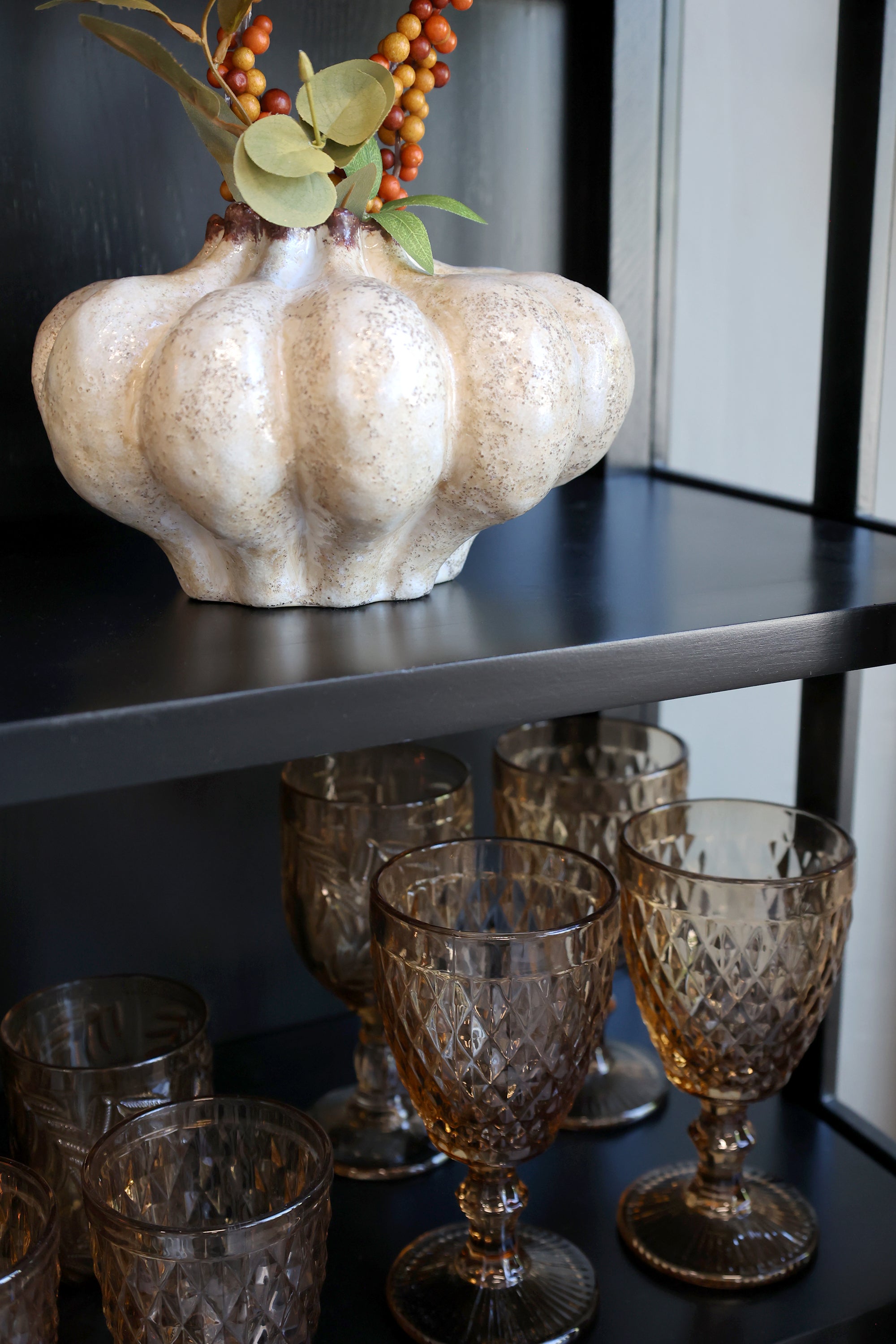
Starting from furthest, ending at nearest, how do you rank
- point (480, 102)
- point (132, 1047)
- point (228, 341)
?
1. point (480, 102)
2. point (132, 1047)
3. point (228, 341)

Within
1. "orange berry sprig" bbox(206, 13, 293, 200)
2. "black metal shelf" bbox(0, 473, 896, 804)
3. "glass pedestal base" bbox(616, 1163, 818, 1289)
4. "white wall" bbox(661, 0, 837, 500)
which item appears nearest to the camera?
"black metal shelf" bbox(0, 473, 896, 804)

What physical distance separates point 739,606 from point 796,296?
310mm

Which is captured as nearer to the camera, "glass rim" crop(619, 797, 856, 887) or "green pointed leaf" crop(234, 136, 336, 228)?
"green pointed leaf" crop(234, 136, 336, 228)

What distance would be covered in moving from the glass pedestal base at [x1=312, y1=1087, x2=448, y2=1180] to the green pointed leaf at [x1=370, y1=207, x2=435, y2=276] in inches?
16.4

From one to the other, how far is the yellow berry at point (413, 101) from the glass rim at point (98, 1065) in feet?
1.26

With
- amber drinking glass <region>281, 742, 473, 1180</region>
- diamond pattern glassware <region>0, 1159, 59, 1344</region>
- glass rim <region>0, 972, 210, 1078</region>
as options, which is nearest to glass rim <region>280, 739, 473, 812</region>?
amber drinking glass <region>281, 742, 473, 1180</region>

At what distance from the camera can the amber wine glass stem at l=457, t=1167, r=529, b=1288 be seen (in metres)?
0.54

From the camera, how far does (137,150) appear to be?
0.63 metres

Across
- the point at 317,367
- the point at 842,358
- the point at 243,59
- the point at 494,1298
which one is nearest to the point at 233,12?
the point at 243,59

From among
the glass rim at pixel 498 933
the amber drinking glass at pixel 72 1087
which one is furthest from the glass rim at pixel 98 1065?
the glass rim at pixel 498 933

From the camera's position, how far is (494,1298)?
55 centimetres

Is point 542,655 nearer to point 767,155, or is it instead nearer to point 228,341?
point 228,341

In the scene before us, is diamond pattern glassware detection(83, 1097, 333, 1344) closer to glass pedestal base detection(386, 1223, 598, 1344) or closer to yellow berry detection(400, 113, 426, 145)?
glass pedestal base detection(386, 1223, 598, 1344)

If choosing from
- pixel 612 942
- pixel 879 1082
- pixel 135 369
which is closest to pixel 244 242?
pixel 135 369
